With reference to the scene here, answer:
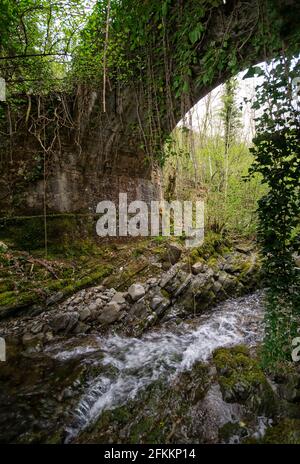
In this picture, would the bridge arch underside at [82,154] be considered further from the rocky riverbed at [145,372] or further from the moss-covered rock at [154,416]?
the moss-covered rock at [154,416]

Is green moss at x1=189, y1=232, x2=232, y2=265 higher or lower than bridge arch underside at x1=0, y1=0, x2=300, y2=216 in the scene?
lower

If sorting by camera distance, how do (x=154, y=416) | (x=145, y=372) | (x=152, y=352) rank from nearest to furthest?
(x=154, y=416), (x=145, y=372), (x=152, y=352)

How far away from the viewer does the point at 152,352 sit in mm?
3348

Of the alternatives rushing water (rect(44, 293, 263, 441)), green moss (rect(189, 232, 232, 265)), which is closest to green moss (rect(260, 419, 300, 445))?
rushing water (rect(44, 293, 263, 441))

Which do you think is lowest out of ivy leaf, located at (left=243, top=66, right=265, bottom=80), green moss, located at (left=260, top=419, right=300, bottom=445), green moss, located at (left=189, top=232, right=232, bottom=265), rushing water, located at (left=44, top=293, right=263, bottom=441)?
rushing water, located at (left=44, top=293, right=263, bottom=441)

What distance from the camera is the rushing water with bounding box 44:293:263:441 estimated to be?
8.23 ft

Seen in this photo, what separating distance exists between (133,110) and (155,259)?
2980 mm

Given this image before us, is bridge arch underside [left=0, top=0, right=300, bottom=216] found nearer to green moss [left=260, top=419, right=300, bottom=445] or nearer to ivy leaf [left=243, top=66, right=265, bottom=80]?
ivy leaf [left=243, top=66, right=265, bottom=80]

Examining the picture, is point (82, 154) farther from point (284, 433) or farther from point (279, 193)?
point (284, 433)

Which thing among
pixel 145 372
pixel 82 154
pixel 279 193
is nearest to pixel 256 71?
pixel 279 193

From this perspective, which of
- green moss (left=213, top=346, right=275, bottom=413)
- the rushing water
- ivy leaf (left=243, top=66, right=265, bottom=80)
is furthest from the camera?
the rushing water

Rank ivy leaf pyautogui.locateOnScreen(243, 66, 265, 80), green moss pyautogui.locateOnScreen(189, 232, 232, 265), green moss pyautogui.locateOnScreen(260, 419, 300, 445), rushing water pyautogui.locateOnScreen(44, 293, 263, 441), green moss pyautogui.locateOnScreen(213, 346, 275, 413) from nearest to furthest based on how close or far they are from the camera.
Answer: green moss pyautogui.locateOnScreen(260, 419, 300, 445) < ivy leaf pyautogui.locateOnScreen(243, 66, 265, 80) < green moss pyautogui.locateOnScreen(213, 346, 275, 413) < rushing water pyautogui.locateOnScreen(44, 293, 263, 441) < green moss pyautogui.locateOnScreen(189, 232, 232, 265)

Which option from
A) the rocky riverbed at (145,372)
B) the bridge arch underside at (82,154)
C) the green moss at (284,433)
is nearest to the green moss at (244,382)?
the rocky riverbed at (145,372)

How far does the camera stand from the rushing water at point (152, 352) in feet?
8.23
